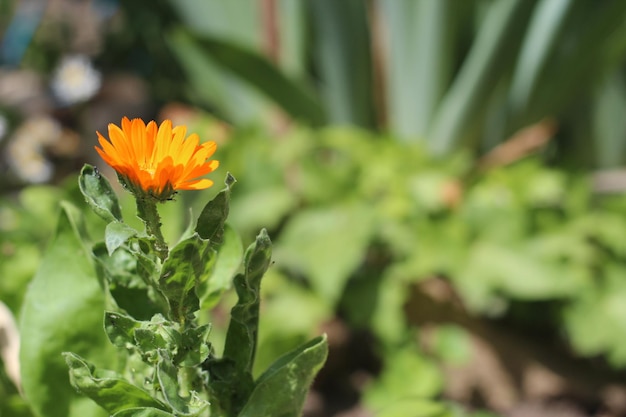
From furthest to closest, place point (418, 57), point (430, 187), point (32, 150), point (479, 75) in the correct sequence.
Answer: point (32, 150) < point (418, 57) < point (479, 75) < point (430, 187)

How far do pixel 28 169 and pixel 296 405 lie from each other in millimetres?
1774

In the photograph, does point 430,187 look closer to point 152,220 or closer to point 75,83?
point 152,220

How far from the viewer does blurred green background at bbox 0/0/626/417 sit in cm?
143

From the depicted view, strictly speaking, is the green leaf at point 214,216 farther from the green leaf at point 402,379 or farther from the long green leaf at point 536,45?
the long green leaf at point 536,45

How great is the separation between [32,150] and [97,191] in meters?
1.81

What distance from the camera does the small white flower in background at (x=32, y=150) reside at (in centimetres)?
206

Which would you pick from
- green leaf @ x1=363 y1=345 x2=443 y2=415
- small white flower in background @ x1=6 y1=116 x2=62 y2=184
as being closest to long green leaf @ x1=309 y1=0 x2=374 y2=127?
green leaf @ x1=363 y1=345 x2=443 y2=415

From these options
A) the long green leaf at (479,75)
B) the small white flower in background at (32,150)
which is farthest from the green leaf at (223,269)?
the small white flower in background at (32,150)

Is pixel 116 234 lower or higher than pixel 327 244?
lower

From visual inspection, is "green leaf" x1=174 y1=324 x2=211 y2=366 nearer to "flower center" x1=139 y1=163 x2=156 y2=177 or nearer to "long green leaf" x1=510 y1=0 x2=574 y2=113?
"flower center" x1=139 y1=163 x2=156 y2=177

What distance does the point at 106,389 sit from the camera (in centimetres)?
43

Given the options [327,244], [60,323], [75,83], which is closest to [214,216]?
[60,323]

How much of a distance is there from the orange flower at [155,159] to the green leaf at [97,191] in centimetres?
3

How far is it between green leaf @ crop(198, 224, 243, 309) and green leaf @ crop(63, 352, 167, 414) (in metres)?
0.08
